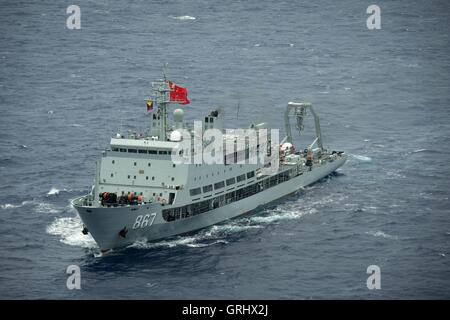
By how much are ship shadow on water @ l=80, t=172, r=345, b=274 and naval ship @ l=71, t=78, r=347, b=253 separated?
108 centimetres

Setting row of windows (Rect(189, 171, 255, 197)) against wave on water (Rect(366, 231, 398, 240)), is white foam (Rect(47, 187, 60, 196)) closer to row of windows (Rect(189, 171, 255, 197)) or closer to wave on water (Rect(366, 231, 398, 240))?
row of windows (Rect(189, 171, 255, 197))

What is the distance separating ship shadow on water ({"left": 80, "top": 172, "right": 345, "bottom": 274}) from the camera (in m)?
100

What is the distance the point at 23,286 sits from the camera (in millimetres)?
95250

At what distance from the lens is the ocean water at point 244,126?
97.8 meters

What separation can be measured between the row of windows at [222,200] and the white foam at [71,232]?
8.72 m

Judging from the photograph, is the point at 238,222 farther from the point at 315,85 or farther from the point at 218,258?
the point at 315,85

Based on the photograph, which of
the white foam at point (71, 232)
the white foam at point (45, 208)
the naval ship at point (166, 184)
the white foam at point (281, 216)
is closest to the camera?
the naval ship at point (166, 184)

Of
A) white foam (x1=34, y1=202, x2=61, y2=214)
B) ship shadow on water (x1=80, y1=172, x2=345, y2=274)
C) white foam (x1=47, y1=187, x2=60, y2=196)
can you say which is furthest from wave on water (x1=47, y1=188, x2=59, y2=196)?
ship shadow on water (x1=80, y1=172, x2=345, y2=274)

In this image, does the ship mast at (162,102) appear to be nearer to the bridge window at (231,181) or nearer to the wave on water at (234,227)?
the bridge window at (231,181)

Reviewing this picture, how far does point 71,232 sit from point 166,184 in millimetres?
11426

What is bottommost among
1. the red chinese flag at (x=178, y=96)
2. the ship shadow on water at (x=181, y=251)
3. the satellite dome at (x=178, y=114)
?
the ship shadow on water at (x=181, y=251)

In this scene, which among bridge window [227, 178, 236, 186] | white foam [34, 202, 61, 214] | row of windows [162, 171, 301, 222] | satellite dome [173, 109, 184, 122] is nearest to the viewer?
row of windows [162, 171, 301, 222]

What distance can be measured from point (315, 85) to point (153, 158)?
218ft

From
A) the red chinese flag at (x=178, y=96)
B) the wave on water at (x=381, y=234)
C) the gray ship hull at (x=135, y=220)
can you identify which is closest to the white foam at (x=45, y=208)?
the gray ship hull at (x=135, y=220)
